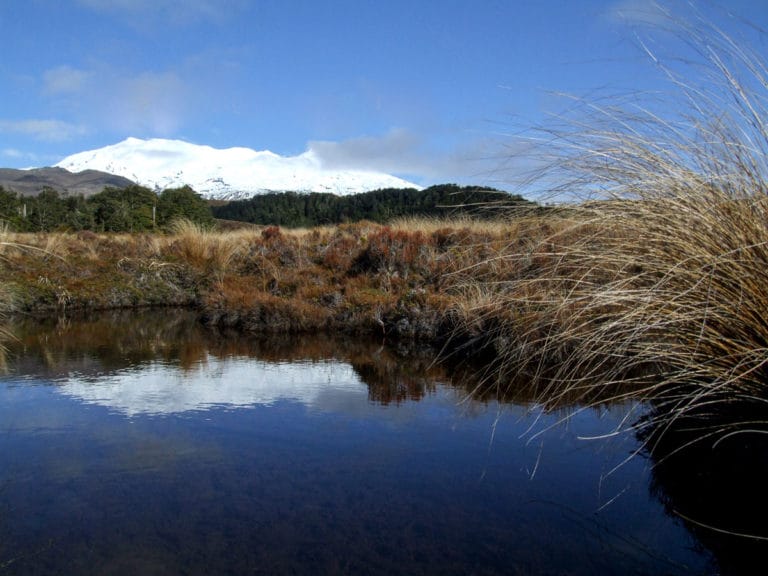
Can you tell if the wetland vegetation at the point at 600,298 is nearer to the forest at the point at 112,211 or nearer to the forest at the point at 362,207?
the forest at the point at 362,207

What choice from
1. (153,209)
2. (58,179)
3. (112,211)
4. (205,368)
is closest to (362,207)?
(153,209)

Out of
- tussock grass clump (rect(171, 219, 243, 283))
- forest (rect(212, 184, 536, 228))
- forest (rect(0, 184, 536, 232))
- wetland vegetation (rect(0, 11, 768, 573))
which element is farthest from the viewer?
forest (rect(0, 184, 536, 232))

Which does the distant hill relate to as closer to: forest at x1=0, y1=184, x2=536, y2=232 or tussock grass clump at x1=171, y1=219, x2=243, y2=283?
forest at x1=0, y1=184, x2=536, y2=232

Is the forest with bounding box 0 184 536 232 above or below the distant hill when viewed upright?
below

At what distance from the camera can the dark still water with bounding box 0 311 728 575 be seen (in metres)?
2.60

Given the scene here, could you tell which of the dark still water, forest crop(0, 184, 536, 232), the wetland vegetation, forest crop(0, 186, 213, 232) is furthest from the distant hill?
the dark still water

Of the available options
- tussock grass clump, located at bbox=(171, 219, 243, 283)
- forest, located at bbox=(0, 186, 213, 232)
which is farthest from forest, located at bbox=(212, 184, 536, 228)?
forest, located at bbox=(0, 186, 213, 232)

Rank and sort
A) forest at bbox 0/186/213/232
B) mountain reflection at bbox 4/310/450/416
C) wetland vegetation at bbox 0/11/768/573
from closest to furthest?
wetland vegetation at bbox 0/11/768/573
mountain reflection at bbox 4/310/450/416
forest at bbox 0/186/213/232

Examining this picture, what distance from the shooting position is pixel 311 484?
131 inches

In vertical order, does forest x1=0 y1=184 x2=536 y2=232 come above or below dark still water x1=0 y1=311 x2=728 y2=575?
above

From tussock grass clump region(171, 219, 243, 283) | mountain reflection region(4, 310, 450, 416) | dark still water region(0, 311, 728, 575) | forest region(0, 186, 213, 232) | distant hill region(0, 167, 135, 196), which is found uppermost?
distant hill region(0, 167, 135, 196)

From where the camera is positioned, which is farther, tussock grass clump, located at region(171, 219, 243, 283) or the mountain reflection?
tussock grass clump, located at region(171, 219, 243, 283)

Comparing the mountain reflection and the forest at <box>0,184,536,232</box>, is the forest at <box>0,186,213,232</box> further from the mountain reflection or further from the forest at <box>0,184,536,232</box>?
the mountain reflection

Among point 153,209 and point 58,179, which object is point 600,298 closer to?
point 153,209
